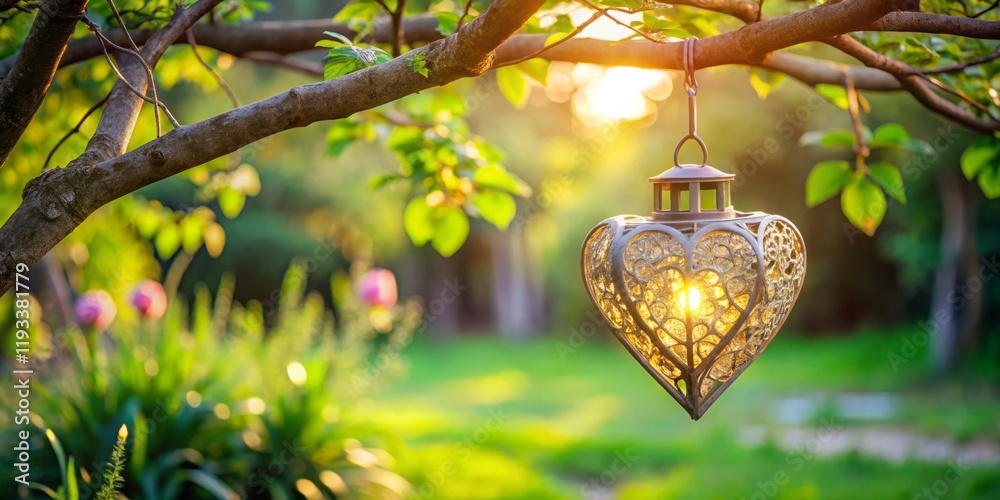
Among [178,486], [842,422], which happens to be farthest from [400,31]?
[842,422]

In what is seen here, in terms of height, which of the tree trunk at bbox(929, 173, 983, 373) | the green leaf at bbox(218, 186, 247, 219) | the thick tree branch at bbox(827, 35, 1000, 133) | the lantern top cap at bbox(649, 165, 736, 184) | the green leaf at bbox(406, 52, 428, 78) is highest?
the tree trunk at bbox(929, 173, 983, 373)

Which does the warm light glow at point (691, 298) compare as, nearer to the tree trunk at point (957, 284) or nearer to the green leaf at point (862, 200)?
the green leaf at point (862, 200)

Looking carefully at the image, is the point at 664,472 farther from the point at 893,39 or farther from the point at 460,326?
the point at 460,326

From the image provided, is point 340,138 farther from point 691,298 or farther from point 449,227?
point 691,298

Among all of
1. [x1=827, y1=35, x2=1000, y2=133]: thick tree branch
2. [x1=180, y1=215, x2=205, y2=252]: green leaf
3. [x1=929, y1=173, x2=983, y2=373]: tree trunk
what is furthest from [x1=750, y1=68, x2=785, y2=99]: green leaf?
[x1=929, y1=173, x2=983, y2=373]: tree trunk

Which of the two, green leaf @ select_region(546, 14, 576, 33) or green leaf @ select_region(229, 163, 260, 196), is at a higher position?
green leaf @ select_region(229, 163, 260, 196)

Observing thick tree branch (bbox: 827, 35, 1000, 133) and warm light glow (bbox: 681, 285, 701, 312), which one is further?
thick tree branch (bbox: 827, 35, 1000, 133)

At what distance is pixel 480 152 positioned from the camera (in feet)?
7.78

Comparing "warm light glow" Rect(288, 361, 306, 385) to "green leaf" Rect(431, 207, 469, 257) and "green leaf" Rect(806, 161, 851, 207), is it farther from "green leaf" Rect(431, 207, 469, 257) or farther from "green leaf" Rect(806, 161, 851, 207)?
"green leaf" Rect(806, 161, 851, 207)

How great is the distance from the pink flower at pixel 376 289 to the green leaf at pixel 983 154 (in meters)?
2.72

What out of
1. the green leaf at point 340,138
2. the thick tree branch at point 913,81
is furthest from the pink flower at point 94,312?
the thick tree branch at point 913,81

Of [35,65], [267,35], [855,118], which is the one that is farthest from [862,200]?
[35,65]

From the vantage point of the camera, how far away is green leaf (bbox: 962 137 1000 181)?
2205 mm

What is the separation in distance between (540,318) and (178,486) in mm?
10852
